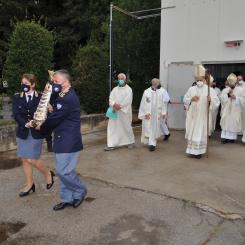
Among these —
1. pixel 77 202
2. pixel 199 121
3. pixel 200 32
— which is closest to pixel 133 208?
pixel 77 202

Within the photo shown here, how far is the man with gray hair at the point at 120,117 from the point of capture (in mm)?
9492

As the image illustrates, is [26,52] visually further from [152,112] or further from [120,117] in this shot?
[152,112]

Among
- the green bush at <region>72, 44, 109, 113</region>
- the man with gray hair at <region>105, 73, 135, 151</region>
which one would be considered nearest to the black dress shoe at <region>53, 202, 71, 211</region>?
the man with gray hair at <region>105, 73, 135, 151</region>

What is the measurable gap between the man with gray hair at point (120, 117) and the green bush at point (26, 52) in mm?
2942

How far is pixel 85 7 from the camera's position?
2344 cm

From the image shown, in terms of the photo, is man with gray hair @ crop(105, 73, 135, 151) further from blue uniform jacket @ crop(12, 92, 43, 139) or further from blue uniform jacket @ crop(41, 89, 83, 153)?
blue uniform jacket @ crop(41, 89, 83, 153)

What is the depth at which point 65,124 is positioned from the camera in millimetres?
5184

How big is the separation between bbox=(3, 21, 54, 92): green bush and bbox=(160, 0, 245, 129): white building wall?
3666 mm

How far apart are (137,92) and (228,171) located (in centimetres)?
943

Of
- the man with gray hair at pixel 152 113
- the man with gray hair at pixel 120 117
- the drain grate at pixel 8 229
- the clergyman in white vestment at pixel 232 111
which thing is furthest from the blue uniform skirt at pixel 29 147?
the clergyman in white vestment at pixel 232 111

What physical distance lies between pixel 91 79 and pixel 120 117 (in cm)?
366

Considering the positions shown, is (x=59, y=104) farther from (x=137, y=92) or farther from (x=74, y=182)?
(x=137, y=92)

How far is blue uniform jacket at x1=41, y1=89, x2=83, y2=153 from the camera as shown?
5090 millimetres

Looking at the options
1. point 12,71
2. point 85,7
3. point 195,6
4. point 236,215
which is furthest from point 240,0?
point 85,7
